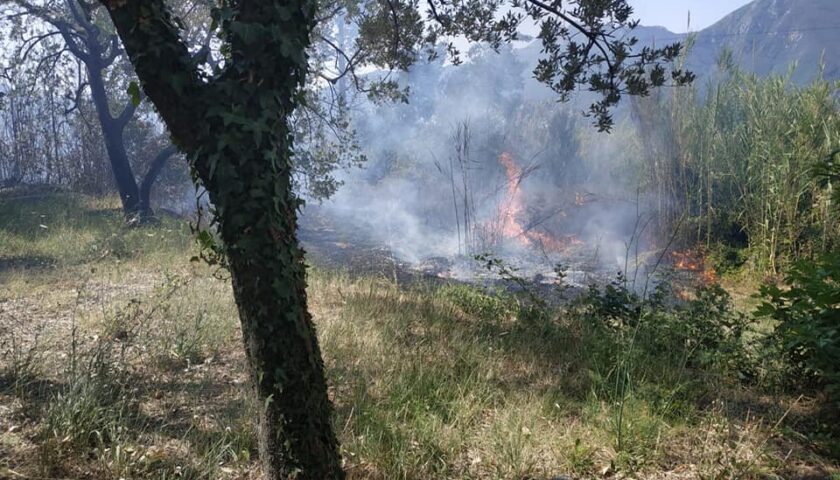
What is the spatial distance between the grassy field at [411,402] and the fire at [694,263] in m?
5.45

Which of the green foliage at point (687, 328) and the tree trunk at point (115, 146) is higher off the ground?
the tree trunk at point (115, 146)

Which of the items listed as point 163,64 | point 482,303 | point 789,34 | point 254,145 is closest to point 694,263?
point 482,303

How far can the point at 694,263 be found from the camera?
935cm

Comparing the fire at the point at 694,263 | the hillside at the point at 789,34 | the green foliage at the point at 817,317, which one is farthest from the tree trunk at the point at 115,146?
the hillside at the point at 789,34

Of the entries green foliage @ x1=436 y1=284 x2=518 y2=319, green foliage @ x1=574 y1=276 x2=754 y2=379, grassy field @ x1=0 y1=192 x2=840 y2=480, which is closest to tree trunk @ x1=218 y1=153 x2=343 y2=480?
grassy field @ x1=0 y1=192 x2=840 y2=480

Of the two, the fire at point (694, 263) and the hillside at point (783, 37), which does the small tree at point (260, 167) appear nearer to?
the fire at point (694, 263)

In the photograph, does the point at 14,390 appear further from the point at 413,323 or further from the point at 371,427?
the point at 413,323

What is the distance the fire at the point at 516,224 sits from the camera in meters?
12.3

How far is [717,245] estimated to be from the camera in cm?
938

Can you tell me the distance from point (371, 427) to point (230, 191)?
1.42 meters

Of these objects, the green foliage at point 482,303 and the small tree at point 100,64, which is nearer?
the green foliage at point 482,303

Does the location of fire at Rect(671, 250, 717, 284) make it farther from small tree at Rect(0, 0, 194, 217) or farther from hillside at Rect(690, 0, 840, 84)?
hillside at Rect(690, 0, 840, 84)

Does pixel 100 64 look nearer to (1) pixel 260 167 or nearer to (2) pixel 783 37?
(1) pixel 260 167

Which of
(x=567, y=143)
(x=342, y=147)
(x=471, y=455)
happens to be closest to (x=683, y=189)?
(x=567, y=143)
